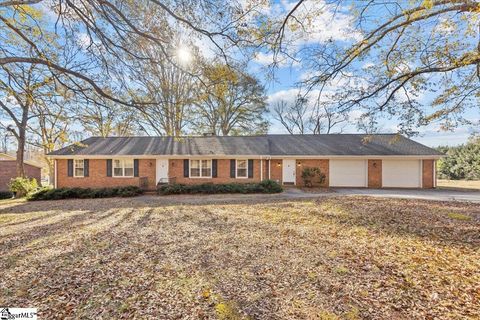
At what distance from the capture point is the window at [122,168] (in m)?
15.8

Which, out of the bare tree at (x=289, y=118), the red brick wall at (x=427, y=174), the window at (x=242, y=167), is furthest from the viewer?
the bare tree at (x=289, y=118)

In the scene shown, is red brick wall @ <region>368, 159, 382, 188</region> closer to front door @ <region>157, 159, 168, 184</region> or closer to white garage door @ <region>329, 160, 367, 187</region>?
white garage door @ <region>329, 160, 367, 187</region>

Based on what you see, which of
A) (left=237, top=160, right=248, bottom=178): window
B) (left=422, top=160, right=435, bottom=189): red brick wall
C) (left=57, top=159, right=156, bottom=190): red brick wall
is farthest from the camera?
(left=237, top=160, right=248, bottom=178): window

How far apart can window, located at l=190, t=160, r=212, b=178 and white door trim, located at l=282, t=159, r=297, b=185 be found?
5.16m

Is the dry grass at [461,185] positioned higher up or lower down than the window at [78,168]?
lower down

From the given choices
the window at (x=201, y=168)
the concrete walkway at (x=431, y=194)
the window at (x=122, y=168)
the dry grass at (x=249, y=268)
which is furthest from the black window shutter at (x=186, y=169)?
the concrete walkway at (x=431, y=194)

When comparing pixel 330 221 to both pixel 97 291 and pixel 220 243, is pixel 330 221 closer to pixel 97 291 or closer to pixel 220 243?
pixel 220 243

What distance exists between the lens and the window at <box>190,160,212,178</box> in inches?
628

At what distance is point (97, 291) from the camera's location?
308 cm

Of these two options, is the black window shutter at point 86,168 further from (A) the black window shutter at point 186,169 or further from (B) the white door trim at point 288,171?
(B) the white door trim at point 288,171

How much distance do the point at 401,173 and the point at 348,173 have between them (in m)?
3.47

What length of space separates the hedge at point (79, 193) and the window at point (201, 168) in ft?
13.3

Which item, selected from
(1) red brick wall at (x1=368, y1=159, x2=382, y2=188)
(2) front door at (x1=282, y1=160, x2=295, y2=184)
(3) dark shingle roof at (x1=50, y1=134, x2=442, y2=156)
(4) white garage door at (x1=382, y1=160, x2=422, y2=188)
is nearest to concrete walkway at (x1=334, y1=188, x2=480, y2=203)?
(4) white garage door at (x1=382, y1=160, x2=422, y2=188)

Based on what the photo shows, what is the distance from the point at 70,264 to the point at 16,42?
756cm
